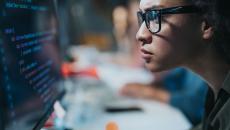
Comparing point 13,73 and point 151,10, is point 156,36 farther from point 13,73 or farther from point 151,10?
point 13,73

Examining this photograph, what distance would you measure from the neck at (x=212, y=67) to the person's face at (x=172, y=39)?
0.02 meters

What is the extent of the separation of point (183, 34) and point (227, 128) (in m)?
0.28

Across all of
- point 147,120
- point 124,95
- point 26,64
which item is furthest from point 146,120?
point 26,64

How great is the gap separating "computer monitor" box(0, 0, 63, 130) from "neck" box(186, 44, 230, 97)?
0.47 m

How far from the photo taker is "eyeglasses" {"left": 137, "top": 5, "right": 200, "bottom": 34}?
0.99 meters

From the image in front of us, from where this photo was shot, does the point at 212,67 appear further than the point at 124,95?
No

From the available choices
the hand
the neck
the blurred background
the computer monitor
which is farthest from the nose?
the hand

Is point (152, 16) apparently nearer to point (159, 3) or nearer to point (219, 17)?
point (159, 3)

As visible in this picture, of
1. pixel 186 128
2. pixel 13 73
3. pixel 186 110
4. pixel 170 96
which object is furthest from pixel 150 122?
pixel 13 73

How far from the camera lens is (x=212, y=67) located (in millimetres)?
1043

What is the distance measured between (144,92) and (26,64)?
1.30m

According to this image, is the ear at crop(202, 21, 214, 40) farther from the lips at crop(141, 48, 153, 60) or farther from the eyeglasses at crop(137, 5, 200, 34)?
the lips at crop(141, 48, 153, 60)

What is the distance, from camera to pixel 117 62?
3.35 meters

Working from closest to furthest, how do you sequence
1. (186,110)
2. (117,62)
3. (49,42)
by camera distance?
(49,42) → (186,110) → (117,62)
